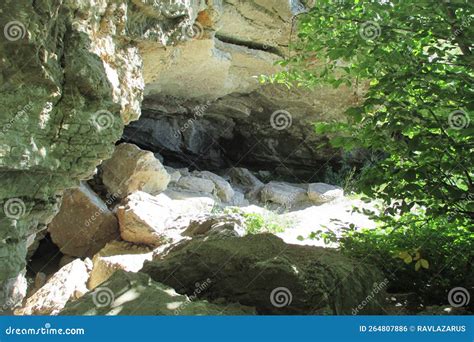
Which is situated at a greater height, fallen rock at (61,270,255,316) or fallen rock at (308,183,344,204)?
fallen rock at (61,270,255,316)

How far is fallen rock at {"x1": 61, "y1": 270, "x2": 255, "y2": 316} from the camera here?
258 cm

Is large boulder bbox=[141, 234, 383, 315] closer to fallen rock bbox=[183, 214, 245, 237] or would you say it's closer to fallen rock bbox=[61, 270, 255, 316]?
fallen rock bbox=[61, 270, 255, 316]

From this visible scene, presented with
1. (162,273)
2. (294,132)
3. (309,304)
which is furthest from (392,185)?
(294,132)

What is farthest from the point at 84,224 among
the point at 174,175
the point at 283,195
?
the point at 283,195

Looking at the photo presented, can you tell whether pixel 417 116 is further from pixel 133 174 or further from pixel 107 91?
pixel 133 174

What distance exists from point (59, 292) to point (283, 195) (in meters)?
8.07

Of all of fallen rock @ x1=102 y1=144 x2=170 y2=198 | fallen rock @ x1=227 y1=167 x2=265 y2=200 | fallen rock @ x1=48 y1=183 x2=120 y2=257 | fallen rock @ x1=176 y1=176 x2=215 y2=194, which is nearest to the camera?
fallen rock @ x1=48 y1=183 x2=120 y2=257

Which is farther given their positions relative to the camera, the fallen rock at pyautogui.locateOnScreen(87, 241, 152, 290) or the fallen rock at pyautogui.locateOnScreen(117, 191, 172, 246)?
the fallen rock at pyautogui.locateOnScreen(117, 191, 172, 246)

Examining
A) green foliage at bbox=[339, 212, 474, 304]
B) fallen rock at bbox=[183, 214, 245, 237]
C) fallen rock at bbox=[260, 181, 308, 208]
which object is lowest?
fallen rock at bbox=[260, 181, 308, 208]

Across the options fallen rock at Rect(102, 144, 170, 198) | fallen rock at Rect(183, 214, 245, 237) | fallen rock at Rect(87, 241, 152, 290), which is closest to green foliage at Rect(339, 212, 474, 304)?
fallen rock at Rect(183, 214, 245, 237)

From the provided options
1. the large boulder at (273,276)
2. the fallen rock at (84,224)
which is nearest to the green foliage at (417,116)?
the large boulder at (273,276)

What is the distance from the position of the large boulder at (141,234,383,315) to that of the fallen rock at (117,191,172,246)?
5371 millimetres

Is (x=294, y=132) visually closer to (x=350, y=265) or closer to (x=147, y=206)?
(x=147, y=206)

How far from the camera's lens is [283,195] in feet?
46.8
